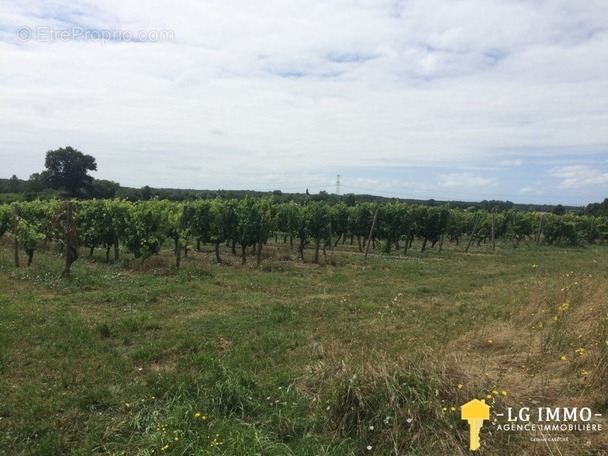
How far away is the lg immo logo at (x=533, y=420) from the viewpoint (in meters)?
3.28

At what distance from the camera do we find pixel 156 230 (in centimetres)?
1355

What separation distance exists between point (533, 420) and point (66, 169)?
194 ft

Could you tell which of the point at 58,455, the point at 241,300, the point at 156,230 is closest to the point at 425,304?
the point at 241,300

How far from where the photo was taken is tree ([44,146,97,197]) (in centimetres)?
5238

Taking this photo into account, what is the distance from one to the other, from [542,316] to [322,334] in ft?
10.3

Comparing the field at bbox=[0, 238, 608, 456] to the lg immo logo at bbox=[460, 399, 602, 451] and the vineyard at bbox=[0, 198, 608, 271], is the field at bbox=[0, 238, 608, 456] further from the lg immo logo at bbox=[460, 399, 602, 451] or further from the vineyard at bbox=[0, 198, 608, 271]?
the vineyard at bbox=[0, 198, 608, 271]

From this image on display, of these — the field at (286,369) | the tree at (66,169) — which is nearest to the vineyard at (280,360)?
the field at (286,369)

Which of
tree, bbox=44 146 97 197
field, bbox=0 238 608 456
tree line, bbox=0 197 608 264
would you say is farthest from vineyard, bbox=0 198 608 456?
tree, bbox=44 146 97 197

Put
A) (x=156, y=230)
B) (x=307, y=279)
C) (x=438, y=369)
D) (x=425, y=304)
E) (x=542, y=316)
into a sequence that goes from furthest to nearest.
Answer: (x=156, y=230), (x=307, y=279), (x=425, y=304), (x=542, y=316), (x=438, y=369)

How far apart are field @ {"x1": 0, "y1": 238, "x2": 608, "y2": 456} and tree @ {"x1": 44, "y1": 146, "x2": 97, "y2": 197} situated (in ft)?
163

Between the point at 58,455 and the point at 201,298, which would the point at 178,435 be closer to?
the point at 58,455

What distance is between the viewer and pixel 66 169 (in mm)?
52938

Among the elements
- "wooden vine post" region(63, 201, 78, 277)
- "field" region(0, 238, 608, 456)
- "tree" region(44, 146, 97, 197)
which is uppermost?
"tree" region(44, 146, 97, 197)

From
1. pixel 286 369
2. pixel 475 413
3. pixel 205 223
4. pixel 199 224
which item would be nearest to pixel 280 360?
pixel 286 369
